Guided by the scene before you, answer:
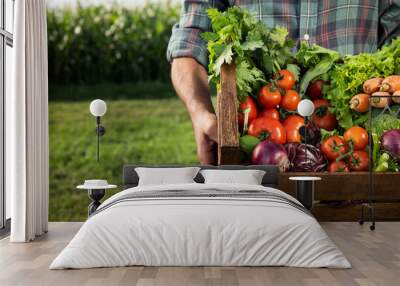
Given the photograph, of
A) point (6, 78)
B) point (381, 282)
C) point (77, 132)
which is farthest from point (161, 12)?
point (381, 282)

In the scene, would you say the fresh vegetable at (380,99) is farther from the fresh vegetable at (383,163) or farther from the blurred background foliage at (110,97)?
the blurred background foliage at (110,97)

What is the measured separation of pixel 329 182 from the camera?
19.1 ft

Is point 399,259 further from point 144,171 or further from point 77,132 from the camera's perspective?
point 77,132

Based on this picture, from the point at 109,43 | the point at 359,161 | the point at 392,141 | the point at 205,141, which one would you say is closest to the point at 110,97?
the point at 109,43

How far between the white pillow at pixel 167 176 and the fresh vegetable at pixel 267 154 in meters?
0.54

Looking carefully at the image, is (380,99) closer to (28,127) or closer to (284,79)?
(284,79)

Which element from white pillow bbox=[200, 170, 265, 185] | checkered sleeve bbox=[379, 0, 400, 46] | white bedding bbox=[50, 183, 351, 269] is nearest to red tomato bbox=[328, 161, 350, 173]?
white pillow bbox=[200, 170, 265, 185]

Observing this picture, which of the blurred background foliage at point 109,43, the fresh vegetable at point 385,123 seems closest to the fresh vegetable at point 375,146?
the fresh vegetable at point 385,123

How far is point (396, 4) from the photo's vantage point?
659 cm

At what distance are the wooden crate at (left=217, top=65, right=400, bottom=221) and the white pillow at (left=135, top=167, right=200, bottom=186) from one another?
0.91ft

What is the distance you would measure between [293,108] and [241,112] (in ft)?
1.54

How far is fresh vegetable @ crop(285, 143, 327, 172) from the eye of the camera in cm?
578

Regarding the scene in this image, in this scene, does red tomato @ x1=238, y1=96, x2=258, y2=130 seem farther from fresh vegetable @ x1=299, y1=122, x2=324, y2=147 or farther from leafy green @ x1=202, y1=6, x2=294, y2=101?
fresh vegetable @ x1=299, y1=122, x2=324, y2=147

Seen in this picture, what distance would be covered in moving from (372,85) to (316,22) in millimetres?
1014
